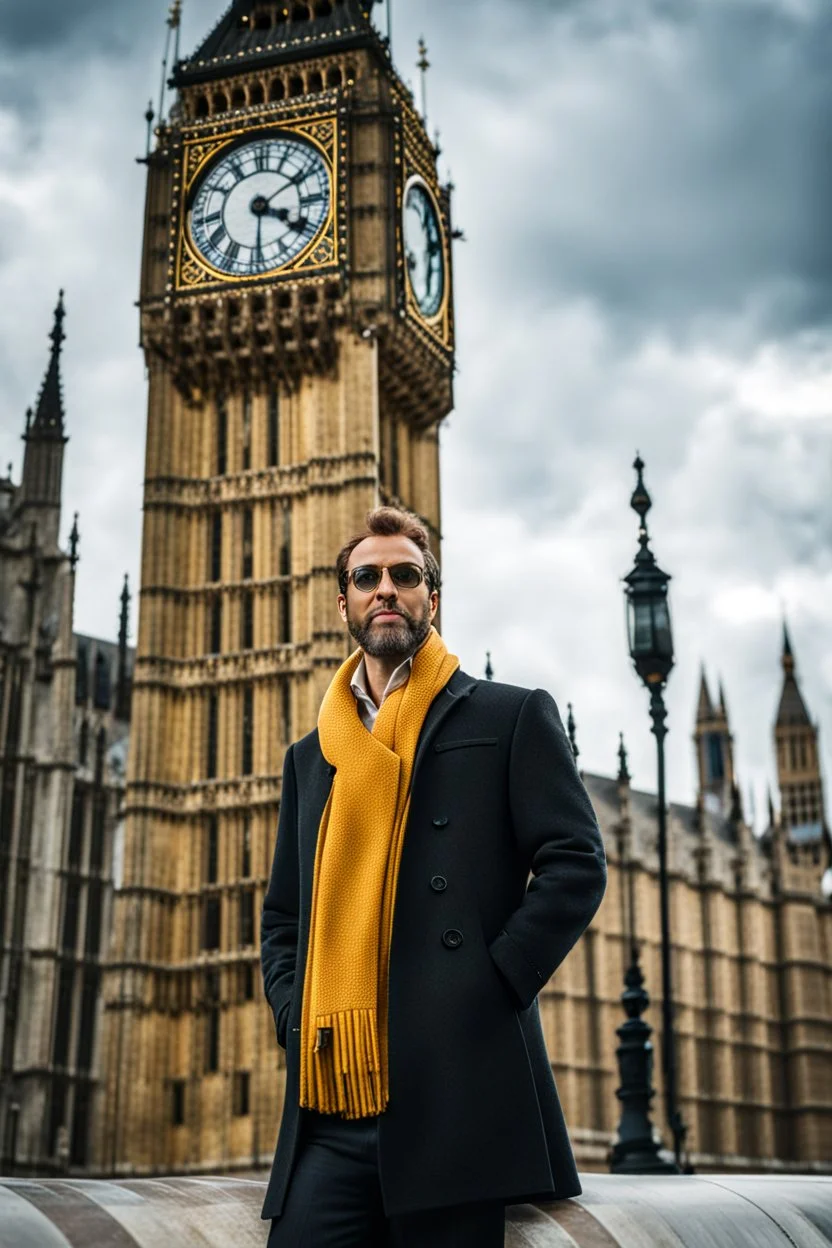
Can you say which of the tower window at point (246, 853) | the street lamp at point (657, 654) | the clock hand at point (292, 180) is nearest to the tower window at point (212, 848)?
the tower window at point (246, 853)

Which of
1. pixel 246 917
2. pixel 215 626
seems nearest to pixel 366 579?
pixel 246 917

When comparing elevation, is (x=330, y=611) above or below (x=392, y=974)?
above

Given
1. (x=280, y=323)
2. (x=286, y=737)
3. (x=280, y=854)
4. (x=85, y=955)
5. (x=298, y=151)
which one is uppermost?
(x=298, y=151)

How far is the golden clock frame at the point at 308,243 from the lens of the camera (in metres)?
36.8

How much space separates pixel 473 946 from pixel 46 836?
34214 mm

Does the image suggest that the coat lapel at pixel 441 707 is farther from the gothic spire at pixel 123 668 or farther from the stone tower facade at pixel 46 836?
the gothic spire at pixel 123 668

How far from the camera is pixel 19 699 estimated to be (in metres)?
36.4

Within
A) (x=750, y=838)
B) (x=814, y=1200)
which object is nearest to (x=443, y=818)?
(x=814, y=1200)

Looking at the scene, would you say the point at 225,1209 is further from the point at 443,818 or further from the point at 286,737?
the point at 286,737

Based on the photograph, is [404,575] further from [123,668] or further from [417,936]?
[123,668]

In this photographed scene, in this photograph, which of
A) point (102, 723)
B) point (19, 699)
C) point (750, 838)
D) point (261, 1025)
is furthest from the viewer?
point (750, 838)

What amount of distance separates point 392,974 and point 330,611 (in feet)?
107

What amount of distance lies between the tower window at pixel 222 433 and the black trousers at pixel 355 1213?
118 feet

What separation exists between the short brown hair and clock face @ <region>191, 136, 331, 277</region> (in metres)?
34.5
